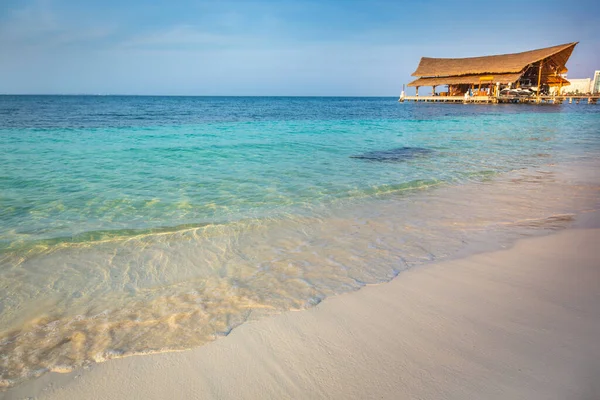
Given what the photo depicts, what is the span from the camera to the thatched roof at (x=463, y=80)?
40.9m

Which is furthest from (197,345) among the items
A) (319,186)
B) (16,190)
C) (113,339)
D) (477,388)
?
(16,190)

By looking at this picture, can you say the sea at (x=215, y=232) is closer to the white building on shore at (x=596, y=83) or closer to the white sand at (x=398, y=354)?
the white sand at (x=398, y=354)

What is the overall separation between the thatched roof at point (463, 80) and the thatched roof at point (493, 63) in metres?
0.66

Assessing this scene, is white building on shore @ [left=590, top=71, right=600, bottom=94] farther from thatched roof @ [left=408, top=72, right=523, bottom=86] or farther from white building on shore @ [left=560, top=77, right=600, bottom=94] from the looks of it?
thatched roof @ [left=408, top=72, right=523, bottom=86]

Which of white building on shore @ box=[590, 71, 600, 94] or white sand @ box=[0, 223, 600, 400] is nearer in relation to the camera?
white sand @ box=[0, 223, 600, 400]

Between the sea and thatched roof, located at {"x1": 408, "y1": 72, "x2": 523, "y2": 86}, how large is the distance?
37.0 metres

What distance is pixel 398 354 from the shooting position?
7.12 feet

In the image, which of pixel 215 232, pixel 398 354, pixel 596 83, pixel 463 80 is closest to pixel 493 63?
pixel 463 80

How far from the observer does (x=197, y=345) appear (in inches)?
90.8

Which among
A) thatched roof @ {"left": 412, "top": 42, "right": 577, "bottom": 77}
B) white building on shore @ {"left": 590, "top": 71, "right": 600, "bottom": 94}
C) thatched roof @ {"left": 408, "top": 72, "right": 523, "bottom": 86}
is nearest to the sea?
thatched roof @ {"left": 408, "top": 72, "right": 523, "bottom": 86}

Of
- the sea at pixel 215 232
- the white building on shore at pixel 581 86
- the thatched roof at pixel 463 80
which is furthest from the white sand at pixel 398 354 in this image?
the white building on shore at pixel 581 86

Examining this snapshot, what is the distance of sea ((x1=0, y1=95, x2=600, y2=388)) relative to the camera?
261 centimetres

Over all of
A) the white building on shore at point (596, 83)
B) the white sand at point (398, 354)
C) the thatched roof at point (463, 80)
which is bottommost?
the white sand at point (398, 354)

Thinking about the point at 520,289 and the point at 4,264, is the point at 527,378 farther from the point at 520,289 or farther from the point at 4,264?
the point at 4,264
